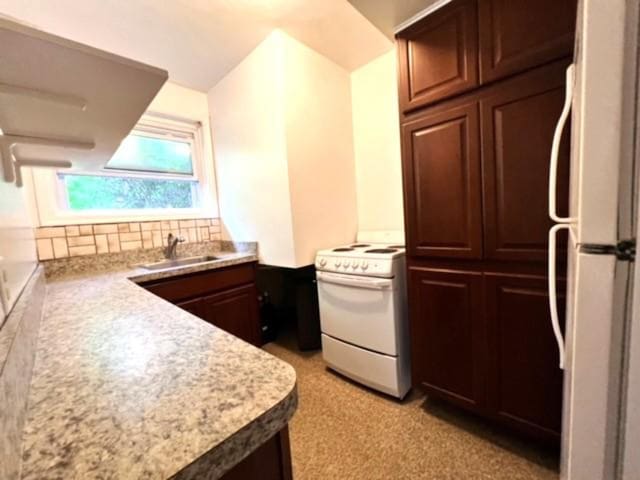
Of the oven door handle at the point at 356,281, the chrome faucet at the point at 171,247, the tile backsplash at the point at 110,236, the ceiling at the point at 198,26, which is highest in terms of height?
the ceiling at the point at 198,26

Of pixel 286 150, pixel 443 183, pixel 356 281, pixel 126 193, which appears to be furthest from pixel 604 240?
pixel 126 193

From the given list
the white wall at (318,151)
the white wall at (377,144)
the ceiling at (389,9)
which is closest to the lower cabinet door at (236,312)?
the white wall at (318,151)

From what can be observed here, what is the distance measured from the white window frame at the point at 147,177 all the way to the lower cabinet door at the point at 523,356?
246cm

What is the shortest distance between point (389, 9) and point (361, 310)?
1.62 metres

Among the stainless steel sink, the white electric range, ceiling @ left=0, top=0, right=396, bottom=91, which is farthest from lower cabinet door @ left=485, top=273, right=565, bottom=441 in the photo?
the stainless steel sink

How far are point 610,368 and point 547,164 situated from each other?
784mm

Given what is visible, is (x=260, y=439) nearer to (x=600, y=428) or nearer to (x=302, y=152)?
(x=600, y=428)

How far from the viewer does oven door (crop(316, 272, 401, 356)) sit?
163cm

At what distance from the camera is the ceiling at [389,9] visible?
1235mm

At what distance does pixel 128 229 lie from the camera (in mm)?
2154

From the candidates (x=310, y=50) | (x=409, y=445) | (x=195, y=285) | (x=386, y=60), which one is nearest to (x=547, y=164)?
(x=409, y=445)

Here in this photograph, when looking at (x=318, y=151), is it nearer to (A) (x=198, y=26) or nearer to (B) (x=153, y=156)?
(A) (x=198, y=26)

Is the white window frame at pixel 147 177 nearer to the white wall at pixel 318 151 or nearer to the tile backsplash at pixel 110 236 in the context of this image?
the tile backsplash at pixel 110 236

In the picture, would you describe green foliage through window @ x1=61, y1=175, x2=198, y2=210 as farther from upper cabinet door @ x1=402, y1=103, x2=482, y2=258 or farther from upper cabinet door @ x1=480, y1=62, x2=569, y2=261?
upper cabinet door @ x1=480, y1=62, x2=569, y2=261
